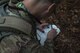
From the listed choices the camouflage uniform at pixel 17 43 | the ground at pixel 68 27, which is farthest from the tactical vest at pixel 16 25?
the ground at pixel 68 27

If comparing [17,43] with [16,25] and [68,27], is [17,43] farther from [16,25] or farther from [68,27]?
[68,27]

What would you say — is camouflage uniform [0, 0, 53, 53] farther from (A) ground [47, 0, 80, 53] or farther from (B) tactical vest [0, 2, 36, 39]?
(A) ground [47, 0, 80, 53]

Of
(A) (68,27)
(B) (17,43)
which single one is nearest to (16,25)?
(B) (17,43)

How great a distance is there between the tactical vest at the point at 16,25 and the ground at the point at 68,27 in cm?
157

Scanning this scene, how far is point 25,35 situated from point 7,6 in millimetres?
379

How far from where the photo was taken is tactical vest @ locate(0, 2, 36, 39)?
2092mm

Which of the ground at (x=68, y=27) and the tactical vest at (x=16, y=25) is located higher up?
the tactical vest at (x=16, y=25)

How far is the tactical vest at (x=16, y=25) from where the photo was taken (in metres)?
2.09

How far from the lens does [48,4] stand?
7.80ft

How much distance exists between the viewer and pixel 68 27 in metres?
4.27

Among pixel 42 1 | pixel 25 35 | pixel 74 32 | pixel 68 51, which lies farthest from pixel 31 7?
pixel 74 32

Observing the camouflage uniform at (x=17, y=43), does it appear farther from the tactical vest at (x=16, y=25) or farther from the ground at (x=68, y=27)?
the ground at (x=68, y=27)

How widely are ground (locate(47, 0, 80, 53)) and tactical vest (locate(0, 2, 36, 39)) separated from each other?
1.57 metres

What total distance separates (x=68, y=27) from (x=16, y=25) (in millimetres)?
2226
